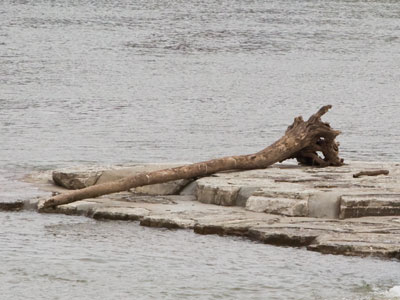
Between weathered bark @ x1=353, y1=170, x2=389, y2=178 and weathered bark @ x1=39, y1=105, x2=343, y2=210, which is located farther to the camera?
weathered bark @ x1=353, y1=170, x2=389, y2=178

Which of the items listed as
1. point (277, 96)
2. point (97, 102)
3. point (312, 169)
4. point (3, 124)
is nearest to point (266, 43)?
point (277, 96)

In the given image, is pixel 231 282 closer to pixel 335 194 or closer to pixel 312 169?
pixel 335 194

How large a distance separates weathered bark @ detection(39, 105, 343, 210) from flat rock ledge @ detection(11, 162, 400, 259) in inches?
6.3

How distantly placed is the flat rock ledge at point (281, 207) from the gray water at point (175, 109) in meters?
0.29

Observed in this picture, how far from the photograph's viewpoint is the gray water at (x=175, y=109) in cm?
1598

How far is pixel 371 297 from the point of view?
14898 millimetres

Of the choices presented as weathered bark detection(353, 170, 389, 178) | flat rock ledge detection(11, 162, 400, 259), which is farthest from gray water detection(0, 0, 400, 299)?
weathered bark detection(353, 170, 389, 178)

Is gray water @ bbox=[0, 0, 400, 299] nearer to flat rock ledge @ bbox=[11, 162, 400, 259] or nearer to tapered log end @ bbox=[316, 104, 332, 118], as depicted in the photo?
flat rock ledge @ bbox=[11, 162, 400, 259]

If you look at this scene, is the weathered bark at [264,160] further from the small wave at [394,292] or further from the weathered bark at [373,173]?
the small wave at [394,292]

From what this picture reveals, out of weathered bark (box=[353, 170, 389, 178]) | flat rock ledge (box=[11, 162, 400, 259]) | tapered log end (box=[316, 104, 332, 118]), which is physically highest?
tapered log end (box=[316, 104, 332, 118])

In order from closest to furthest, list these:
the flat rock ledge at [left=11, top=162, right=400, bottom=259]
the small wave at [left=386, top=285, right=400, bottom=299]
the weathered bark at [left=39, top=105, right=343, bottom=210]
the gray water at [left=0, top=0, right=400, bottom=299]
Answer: the small wave at [left=386, top=285, right=400, bottom=299] → the gray water at [left=0, top=0, right=400, bottom=299] → the flat rock ledge at [left=11, top=162, right=400, bottom=259] → the weathered bark at [left=39, top=105, right=343, bottom=210]

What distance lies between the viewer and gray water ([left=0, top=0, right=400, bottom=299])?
1598 centimetres

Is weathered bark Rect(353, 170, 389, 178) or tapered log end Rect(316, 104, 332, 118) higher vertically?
tapered log end Rect(316, 104, 332, 118)

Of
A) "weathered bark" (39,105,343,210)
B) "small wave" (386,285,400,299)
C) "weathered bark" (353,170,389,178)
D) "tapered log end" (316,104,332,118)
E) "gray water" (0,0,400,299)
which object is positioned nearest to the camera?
"small wave" (386,285,400,299)
